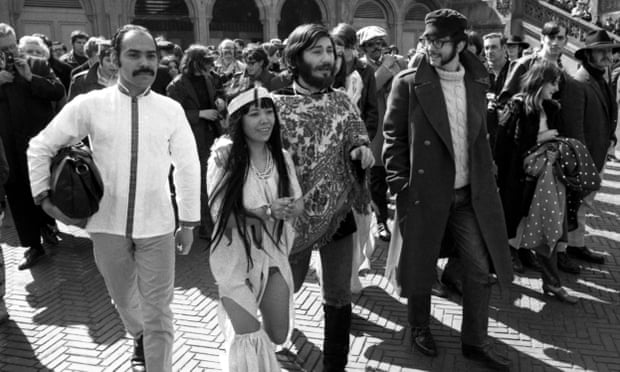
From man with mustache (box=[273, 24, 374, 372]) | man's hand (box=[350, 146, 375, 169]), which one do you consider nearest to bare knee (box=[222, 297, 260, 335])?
man with mustache (box=[273, 24, 374, 372])

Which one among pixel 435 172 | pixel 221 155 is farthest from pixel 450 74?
pixel 221 155

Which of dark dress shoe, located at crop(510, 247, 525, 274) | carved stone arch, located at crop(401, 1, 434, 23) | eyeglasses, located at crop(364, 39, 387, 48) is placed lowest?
dark dress shoe, located at crop(510, 247, 525, 274)

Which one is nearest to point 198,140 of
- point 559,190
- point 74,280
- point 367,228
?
point 74,280

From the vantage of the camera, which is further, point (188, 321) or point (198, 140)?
point (198, 140)

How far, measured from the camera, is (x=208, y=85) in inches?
250

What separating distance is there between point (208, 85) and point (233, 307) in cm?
412

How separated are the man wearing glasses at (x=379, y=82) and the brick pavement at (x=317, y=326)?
82cm

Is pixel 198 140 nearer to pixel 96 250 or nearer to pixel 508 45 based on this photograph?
pixel 96 250

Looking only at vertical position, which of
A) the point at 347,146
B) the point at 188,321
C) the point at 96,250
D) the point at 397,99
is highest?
the point at 397,99

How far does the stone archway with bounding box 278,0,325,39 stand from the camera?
23.0 meters

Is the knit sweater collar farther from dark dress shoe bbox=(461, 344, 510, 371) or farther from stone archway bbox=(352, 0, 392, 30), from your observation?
stone archway bbox=(352, 0, 392, 30)

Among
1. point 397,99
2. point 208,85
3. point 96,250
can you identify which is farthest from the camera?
point 208,85

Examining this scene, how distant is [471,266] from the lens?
3.54 m

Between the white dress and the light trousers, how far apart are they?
1.44 ft
